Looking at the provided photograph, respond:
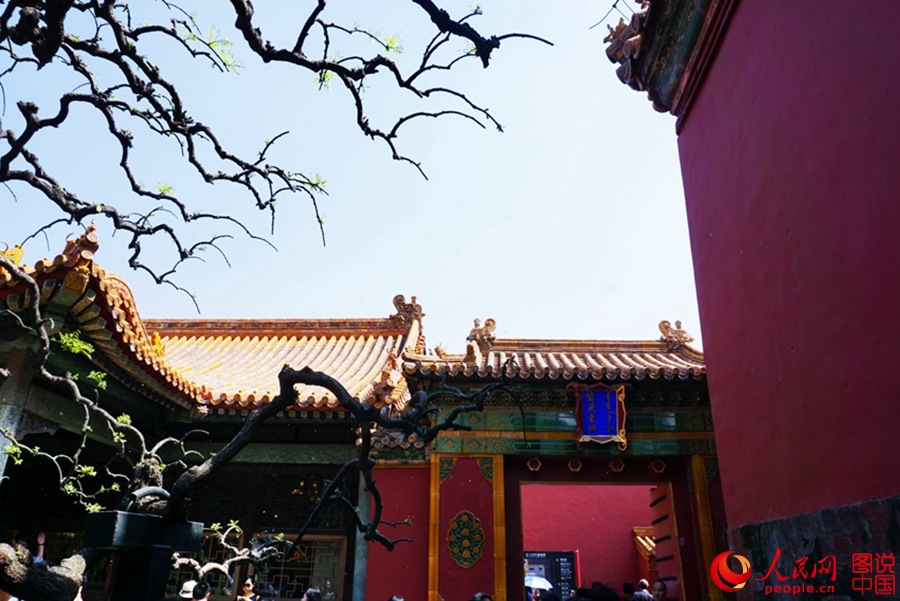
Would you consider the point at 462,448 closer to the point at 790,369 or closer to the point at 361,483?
the point at 361,483

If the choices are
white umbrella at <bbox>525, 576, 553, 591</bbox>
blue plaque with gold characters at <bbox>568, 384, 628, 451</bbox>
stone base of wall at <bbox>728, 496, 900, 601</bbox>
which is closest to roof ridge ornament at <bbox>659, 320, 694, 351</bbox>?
blue plaque with gold characters at <bbox>568, 384, 628, 451</bbox>

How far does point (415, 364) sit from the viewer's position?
704cm

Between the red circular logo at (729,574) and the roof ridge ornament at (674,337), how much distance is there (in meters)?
5.79

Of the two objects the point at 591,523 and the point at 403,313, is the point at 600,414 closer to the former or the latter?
the point at 403,313

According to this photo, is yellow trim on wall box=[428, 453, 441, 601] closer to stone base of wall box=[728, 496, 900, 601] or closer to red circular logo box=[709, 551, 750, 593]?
red circular logo box=[709, 551, 750, 593]

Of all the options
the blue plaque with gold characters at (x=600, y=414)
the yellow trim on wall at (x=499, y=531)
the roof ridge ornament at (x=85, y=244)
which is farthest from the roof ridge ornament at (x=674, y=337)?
the roof ridge ornament at (x=85, y=244)

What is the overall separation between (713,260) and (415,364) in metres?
3.81

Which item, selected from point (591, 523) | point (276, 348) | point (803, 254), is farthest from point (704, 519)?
point (276, 348)

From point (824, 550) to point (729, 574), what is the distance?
3.80 ft

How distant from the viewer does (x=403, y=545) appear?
272 inches

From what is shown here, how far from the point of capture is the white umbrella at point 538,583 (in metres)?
11.3

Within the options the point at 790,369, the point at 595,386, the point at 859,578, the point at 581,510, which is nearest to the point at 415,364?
the point at 595,386

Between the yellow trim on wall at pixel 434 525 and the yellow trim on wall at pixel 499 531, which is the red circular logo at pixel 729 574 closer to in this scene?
the yellow trim on wall at pixel 499 531

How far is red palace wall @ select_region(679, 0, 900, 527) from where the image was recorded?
2.37 meters
